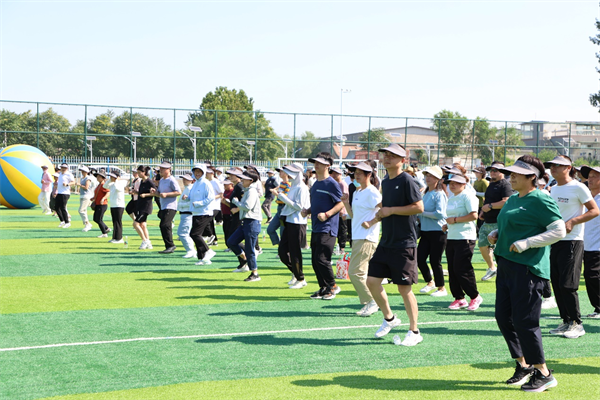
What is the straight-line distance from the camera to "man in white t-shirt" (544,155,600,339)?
24.0ft

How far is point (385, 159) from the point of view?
22.4ft

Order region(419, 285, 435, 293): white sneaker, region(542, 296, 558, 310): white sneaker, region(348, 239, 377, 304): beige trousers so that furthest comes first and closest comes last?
region(419, 285, 435, 293): white sneaker < region(542, 296, 558, 310): white sneaker < region(348, 239, 377, 304): beige trousers

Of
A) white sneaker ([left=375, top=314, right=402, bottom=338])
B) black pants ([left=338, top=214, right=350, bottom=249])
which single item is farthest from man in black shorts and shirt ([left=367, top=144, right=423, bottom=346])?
black pants ([left=338, top=214, right=350, bottom=249])

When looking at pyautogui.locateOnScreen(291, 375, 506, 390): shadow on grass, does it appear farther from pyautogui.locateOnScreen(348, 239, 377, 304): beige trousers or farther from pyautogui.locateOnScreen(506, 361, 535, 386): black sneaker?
pyautogui.locateOnScreen(348, 239, 377, 304): beige trousers

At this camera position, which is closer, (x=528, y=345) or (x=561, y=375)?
(x=528, y=345)

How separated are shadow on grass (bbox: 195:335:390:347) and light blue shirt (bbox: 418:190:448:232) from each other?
310cm

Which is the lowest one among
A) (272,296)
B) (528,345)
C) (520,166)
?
(272,296)

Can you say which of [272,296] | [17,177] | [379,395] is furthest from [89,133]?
[379,395]

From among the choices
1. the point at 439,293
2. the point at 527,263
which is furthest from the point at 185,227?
the point at 527,263

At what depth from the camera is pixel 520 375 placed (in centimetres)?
559

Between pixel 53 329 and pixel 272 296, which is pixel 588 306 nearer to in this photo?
pixel 272 296

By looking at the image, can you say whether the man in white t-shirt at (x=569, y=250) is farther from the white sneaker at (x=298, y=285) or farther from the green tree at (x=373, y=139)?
the green tree at (x=373, y=139)

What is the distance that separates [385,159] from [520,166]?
1.68 meters

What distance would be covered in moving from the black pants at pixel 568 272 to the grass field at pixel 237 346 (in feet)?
1.27
